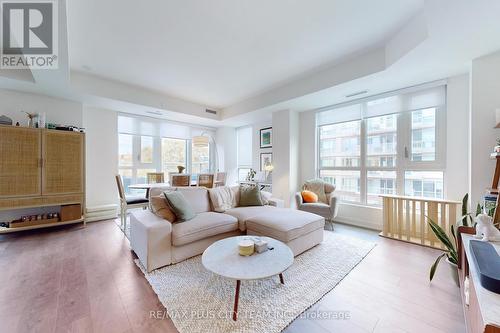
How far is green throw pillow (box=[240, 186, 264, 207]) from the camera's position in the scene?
3.44 meters

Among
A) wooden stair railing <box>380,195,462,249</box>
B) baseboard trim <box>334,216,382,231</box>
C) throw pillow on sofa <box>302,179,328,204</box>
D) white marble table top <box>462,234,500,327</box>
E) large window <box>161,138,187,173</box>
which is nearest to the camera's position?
white marble table top <box>462,234,500,327</box>

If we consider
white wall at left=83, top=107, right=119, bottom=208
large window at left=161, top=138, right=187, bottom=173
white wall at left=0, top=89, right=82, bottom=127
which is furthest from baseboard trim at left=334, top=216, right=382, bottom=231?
white wall at left=0, top=89, right=82, bottom=127

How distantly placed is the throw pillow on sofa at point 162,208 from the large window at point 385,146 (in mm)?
3476

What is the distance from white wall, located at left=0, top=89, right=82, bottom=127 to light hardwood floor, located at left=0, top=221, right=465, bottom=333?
2.35 m

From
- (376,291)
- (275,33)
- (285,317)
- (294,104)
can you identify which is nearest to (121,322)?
(285,317)

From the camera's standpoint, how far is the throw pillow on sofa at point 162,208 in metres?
2.49

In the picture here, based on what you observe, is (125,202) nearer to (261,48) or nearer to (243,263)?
(243,263)

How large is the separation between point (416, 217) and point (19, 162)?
21.3 ft

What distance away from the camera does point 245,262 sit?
1655mm

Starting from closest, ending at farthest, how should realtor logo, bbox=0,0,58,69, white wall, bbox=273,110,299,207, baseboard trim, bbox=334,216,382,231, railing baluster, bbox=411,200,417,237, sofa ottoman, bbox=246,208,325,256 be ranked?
realtor logo, bbox=0,0,58,69 → sofa ottoman, bbox=246,208,325,256 → railing baluster, bbox=411,200,417,237 → baseboard trim, bbox=334,216,382,231 → white wall, bbox=273,110,299,207

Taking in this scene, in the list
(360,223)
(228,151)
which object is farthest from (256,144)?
(360,223)

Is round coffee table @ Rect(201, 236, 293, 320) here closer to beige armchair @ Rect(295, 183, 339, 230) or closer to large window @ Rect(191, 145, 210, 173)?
beige armchair @ Rect(295, 183, 339, 230)

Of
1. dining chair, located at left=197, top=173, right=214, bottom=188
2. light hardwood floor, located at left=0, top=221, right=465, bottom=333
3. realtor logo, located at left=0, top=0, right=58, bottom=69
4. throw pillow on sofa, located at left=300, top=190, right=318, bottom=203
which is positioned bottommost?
light hardwood floor, located at left=0, top=221, right=465, bottom=333

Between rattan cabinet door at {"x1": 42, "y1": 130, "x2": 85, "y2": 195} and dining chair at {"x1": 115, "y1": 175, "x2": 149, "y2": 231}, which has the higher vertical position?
rattan cabinet door at {"x1": 42, "y1": 130, "x2": 85, "y2": 195}
